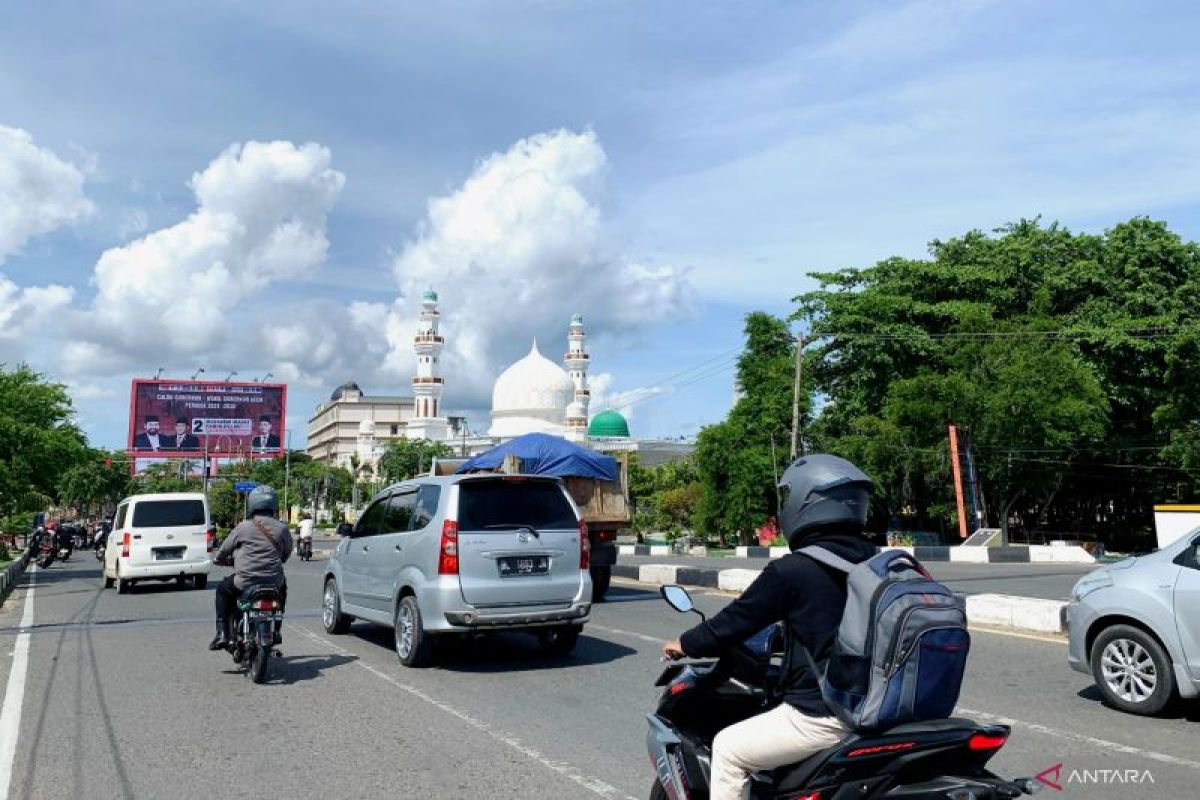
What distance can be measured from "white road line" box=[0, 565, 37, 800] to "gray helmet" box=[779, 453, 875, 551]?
467 cm

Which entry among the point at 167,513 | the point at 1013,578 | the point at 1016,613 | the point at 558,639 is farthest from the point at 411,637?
the point at 1013,578

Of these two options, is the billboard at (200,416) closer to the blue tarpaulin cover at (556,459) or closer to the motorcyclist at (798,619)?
the blue tarpaulin cover at (556,459)

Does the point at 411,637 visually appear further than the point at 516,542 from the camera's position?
Yes

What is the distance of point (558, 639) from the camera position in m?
9.88

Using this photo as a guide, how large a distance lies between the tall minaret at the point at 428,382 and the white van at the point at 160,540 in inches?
3016

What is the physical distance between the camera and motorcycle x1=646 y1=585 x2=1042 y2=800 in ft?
9.54

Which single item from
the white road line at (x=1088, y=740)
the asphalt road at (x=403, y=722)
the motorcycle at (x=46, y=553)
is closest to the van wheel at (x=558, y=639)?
the asphalt road at (x=403, y=722)

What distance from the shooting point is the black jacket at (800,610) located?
3.21 metres

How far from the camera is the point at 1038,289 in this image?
3703 cm

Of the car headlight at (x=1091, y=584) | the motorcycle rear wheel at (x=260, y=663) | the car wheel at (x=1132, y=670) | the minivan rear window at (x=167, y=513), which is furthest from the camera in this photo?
the minivan rear window at (x=167, y=513)

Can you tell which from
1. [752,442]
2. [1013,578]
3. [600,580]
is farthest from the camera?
[752,442]

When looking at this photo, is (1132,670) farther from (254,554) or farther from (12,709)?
(12,709)

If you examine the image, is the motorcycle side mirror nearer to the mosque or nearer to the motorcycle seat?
the motorcycle seat

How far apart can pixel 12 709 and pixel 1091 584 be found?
8.50 m
